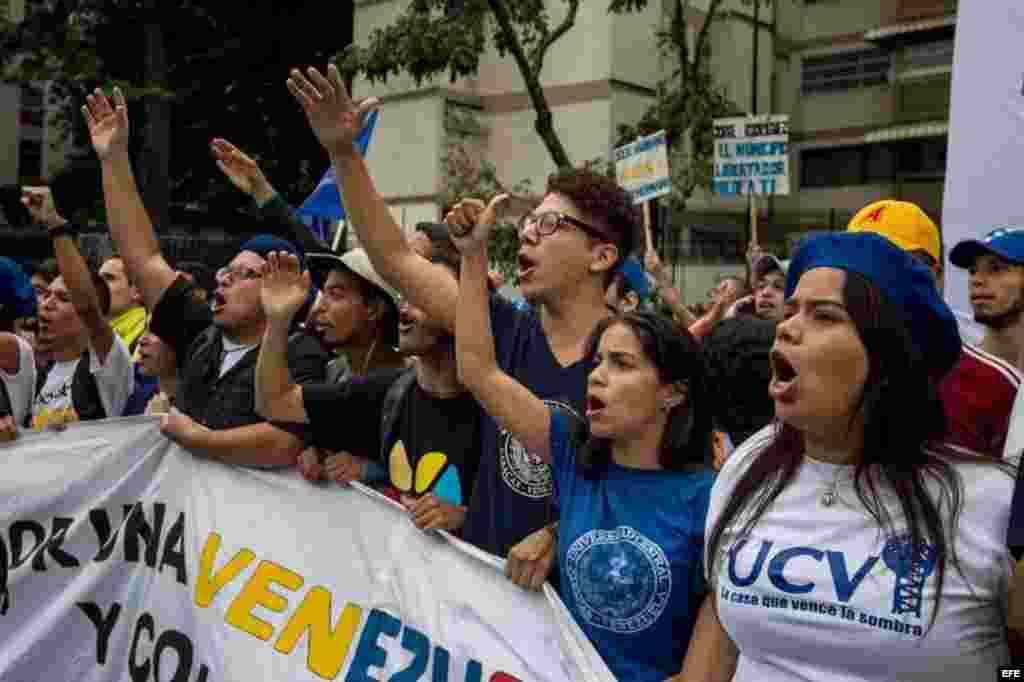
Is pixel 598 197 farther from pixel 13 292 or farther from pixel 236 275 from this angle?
pixel 13 292

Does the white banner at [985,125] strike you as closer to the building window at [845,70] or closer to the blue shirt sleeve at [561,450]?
the blue shirt sleeve at [561,450]

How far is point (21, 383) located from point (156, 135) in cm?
1325

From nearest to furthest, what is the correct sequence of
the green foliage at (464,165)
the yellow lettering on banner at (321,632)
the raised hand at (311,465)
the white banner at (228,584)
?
1. the white banner at (228,584)
2. the yellow lettering on banner at (321,632)
3. the raised hand at (311,465)
4. the green foliage at (464,165)

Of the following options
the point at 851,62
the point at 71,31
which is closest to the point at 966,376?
the point at 71,31

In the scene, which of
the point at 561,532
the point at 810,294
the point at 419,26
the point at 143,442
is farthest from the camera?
the point at 419,26

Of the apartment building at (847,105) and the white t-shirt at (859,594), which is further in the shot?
the apartment building at (847,105)

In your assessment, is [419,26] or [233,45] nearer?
[419,26]

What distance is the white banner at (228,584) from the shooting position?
283cm

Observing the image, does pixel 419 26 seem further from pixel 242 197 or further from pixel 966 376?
pixel 242 197

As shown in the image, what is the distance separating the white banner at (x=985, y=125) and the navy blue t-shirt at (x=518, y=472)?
1.52 meters

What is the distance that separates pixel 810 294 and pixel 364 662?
1.57 metres

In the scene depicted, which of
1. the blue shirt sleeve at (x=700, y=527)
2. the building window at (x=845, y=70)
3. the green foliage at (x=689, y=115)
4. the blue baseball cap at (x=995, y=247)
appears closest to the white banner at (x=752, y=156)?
the green foliage at (x=689, y=115)

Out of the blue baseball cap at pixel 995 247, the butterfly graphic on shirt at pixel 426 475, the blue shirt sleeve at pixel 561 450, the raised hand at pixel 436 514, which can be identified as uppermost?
the blue baseball cap at pixel 995 247

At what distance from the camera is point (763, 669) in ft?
6.75
